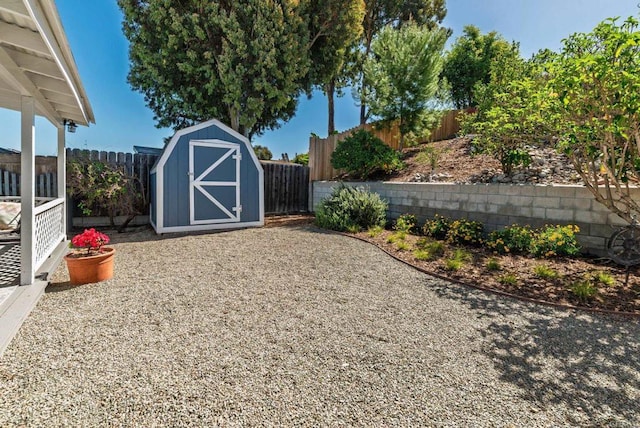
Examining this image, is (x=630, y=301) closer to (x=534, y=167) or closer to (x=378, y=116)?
(x=534, y=167)

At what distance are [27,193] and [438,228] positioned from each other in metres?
5.87

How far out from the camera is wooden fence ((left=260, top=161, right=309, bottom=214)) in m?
9.63

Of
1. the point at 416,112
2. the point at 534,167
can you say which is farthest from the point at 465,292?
the point at 416,112

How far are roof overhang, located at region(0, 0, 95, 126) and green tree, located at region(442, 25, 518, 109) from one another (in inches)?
598

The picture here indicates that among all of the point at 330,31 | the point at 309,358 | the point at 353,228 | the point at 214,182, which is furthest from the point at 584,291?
the point at 330,31

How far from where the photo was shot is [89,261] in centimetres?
320

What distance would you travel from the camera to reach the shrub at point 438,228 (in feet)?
18.6

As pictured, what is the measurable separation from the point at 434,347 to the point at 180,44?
→ 31.9 feet

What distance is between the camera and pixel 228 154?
6.81 metres

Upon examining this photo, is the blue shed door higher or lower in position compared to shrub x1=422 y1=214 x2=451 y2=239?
higher

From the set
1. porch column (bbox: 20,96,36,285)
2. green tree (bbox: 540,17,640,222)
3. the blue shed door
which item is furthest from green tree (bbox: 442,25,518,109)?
porch column (bbox: 20,96,36,285)

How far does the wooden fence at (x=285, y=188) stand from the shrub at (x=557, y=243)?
7196 mm

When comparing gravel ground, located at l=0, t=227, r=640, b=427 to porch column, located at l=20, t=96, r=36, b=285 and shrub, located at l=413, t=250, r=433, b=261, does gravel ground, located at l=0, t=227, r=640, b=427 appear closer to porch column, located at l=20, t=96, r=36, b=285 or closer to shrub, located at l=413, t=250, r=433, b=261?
porch column, located at l=20, t=96, r=36, b=285

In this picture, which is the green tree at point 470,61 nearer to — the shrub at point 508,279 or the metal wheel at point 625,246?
the metal wheel at point 625,246
